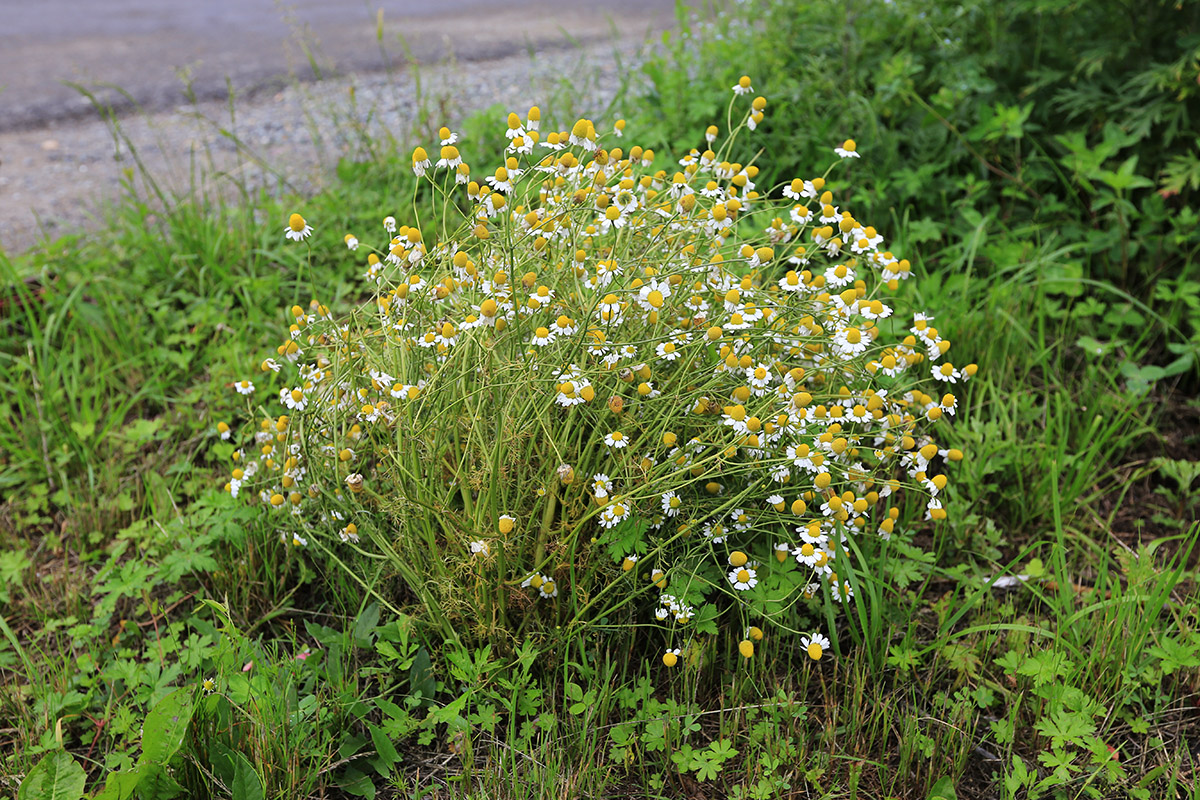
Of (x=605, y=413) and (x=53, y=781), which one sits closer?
(x=53, y=781)

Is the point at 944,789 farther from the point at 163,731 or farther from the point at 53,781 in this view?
the point at 53,781

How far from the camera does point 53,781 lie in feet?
5.48

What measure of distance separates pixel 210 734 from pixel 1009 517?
2.17m

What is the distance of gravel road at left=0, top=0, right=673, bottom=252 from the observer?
14.5 ft

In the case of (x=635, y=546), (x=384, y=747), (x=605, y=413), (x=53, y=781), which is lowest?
(x=384, y=747)

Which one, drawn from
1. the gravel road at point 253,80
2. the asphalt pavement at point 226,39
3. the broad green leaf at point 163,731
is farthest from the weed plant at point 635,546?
the asphalt pavement at point 226,39

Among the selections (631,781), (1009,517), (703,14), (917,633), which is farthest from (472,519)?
(703,14)

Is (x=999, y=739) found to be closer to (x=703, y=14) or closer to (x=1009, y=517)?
(x=1009, y=517)

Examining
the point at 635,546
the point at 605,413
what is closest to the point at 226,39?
the point at 605,413

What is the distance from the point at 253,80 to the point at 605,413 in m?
5.37

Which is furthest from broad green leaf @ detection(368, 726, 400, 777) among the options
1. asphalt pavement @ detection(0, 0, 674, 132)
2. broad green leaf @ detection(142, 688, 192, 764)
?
asphalt pavement @ detection(0, 0, 674, 132)

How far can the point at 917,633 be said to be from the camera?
2207 millimetres

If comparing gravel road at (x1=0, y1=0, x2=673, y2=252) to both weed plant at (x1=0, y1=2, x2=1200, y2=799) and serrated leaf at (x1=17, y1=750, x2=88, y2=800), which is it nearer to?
weed plant at (x1=0, y1=2, x2=1200, y2=799)

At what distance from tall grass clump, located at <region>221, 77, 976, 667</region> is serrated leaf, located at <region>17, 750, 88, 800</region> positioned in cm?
63
